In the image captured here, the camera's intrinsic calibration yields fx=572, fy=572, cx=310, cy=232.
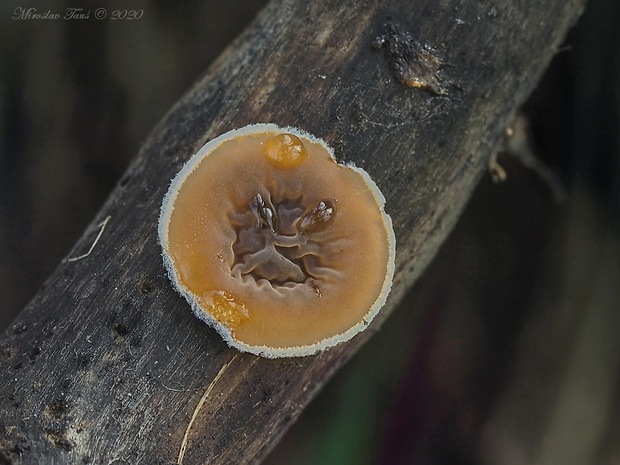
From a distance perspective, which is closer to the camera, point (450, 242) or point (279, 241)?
point (279, 241)

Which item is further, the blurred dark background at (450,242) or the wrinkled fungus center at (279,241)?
the blurred dark background at (450,242)

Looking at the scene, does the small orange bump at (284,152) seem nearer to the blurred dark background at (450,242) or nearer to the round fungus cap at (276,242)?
the round fungus cap at (276,242)

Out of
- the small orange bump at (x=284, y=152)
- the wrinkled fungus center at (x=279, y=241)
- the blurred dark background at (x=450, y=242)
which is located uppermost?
the small orange bump at (x=284, y=152)

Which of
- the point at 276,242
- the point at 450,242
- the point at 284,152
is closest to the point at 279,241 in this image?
the point at 276,242

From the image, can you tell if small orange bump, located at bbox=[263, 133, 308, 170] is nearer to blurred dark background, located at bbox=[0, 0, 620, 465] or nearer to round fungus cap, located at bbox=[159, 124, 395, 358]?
round fungus cap, located at bbox=[159, 124, 395, 358]

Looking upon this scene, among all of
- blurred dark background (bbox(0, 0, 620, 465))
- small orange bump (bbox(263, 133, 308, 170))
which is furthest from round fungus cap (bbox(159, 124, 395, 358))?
blurred dark background (bbox(0, 0, 620, 465))

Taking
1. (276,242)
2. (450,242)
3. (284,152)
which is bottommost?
(450,242)

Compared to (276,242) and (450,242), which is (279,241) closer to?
(276,242)

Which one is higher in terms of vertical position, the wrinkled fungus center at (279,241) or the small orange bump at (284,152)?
the small orange bump at (284,152)

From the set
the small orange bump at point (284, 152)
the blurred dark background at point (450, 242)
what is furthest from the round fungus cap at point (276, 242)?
the blurred dark background at point (450, 242)

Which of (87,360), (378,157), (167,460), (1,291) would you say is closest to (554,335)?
(378,157)
